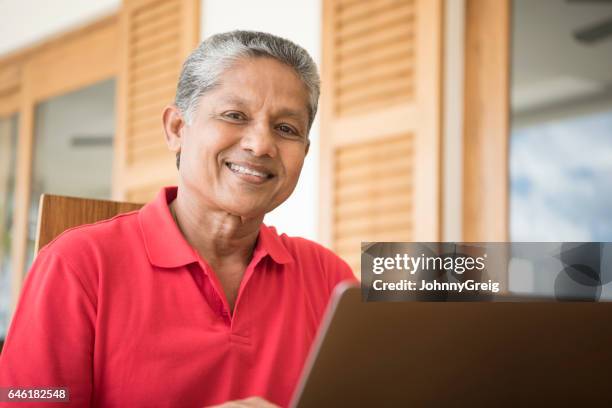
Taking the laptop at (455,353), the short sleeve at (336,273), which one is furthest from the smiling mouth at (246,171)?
the laptop at (455,353)

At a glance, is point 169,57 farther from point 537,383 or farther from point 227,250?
point 537,383

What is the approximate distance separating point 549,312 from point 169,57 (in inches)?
139

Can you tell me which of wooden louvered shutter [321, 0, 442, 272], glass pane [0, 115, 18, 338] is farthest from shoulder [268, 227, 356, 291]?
glass pane [0, 115, 18, 338]

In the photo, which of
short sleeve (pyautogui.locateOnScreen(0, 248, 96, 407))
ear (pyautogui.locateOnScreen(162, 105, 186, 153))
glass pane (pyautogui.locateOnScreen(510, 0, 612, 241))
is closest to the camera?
short sleeve (pyautogui.locateOnScreen(0, 248, 96, 407))

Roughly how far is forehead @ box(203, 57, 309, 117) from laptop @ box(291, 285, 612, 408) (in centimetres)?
72

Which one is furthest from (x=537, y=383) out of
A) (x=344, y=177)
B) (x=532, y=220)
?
(x=344, y=177)

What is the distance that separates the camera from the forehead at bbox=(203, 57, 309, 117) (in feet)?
4.77

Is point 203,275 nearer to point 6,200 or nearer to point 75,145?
point 75,145

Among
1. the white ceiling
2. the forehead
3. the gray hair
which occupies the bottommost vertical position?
the forehead

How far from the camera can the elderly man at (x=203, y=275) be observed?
4.14 feet

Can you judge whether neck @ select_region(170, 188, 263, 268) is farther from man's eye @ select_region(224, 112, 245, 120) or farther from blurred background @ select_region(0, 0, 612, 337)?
blurred background @ select_region(0, 0, 612, 337)

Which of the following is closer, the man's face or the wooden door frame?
the man's face

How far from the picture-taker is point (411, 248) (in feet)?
2.99

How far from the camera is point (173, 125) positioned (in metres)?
1.59
